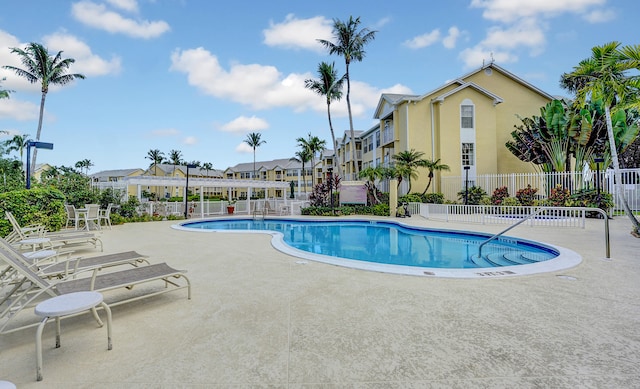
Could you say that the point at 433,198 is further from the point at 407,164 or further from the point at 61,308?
the point at 61,308

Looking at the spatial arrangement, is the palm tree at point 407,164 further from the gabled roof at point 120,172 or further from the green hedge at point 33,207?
the gabled roof at point 120,172

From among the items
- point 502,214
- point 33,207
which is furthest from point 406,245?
point 33,207

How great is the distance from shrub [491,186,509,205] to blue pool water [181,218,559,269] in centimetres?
745

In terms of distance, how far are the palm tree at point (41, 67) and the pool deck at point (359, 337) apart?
2740 centimetres

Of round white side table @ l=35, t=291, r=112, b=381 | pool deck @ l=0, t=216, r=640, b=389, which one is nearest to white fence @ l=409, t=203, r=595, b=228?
pool deck @ l=0, t=216, r=640, b=389

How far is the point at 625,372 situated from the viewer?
2.36 m

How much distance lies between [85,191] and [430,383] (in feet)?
58.5

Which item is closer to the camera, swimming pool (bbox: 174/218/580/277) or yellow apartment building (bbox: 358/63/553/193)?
swimming pool (bbox: 174/218/580/277)

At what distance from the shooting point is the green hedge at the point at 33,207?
29.7 ft

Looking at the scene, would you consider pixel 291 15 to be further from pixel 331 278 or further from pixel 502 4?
pixel 331 278

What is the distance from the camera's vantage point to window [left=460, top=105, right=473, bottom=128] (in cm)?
2156

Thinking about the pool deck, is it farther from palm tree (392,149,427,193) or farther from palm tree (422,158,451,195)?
palm tree (422,158,451,195)

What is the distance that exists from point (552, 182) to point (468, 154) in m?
5.76

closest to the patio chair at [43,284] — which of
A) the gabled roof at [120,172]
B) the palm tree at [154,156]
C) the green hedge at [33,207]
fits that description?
the green hedge at [33,207]
